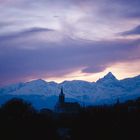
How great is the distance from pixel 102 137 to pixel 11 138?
43.8 ft

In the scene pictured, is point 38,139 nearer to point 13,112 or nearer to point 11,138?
point 11,138

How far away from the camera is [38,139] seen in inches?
2135

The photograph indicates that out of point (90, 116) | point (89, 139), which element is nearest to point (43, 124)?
point (89, 139)

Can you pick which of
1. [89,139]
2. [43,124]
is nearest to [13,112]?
[43,124]

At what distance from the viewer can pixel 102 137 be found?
58.2 m

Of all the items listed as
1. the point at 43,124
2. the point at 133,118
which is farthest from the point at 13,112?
the point at 133,118

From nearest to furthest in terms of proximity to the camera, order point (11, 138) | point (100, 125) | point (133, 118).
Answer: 1. point (11, 138)
2. point (100, 125)
3. point (133, 118)

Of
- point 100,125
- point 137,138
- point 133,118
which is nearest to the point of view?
point 137,138

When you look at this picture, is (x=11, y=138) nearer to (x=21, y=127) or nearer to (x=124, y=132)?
(x=21, y=127)

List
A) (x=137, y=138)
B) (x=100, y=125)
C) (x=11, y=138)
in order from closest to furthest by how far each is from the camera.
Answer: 1. (x=11, y=138)
2. (x=137, y=138)
3. (x=100, y=125)

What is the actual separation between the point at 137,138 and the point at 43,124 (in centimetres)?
1268

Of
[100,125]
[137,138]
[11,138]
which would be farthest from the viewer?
[100,125]

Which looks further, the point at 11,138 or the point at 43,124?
the point at 43,124

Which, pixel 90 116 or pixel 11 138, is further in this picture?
pixel 90 116
